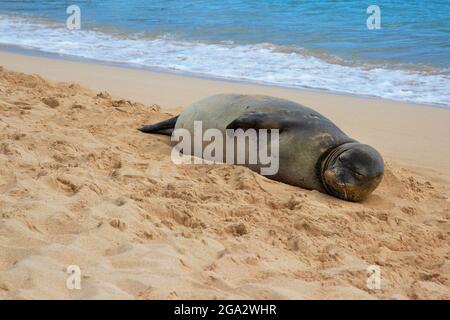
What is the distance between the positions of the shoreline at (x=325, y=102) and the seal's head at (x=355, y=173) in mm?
1153

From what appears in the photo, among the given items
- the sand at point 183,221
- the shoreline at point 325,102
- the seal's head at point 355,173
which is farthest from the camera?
the shoreline at point 325,102

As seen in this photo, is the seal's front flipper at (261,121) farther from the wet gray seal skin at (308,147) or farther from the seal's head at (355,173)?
the seal's head at (355,173)

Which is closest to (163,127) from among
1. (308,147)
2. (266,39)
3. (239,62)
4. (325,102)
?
(308,147)

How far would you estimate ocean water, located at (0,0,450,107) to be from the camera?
942cm

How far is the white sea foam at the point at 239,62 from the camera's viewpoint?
8.84m

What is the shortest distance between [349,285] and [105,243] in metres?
1.22

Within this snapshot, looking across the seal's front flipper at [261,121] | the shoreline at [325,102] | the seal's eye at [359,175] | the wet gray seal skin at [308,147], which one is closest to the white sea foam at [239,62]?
the shoreline at [325,102]

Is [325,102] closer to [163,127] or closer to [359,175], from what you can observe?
[163,127]

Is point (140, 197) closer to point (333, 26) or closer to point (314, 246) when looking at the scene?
point (314, 246)

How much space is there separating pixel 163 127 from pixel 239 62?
4658mm

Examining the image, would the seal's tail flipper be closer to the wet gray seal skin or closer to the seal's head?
the wet gray seal skin

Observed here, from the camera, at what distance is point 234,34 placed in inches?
499

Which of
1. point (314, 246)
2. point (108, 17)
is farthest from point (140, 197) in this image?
point (108, 17)

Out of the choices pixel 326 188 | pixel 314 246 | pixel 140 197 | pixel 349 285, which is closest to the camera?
pixel 349 285
